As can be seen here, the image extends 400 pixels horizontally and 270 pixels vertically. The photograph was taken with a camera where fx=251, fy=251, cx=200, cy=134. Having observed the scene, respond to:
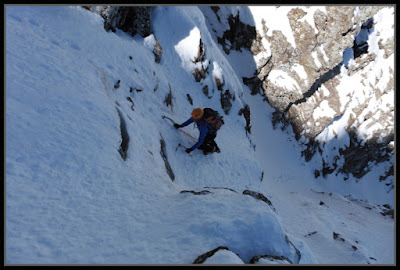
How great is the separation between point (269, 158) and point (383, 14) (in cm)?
3143

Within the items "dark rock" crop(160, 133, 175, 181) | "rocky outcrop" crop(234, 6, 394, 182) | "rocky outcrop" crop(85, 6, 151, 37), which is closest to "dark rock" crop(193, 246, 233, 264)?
"dark rock" crop(160, 133, 175, 181)

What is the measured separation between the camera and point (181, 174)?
10.9 m

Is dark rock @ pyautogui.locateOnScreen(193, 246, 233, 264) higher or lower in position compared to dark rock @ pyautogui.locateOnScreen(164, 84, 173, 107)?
lower

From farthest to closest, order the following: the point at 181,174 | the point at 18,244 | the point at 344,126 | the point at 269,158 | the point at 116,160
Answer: the point at 344,126, the point at 269,158, the point at 181,174, the point at 116,160, the point at 18,244

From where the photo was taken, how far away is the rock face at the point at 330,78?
36094 millimetres

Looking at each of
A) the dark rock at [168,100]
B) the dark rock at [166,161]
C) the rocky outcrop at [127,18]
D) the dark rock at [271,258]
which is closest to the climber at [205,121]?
the dark rock at [166,161]

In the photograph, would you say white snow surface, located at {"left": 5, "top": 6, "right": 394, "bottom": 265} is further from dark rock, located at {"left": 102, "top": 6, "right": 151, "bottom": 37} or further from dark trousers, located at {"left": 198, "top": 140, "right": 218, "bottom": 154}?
dark rock, located at {"left": 102, "top": 6, "right": 151, "bottom": 37}

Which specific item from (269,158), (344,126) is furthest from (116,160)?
(344,126)

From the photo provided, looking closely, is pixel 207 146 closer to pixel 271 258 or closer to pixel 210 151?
pixel 210 151

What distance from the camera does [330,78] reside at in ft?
133

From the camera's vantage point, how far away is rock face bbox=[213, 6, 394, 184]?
36.1 m

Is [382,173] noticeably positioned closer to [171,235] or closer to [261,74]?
[261,74]

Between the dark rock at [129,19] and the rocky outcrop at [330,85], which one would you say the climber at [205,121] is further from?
the rocky outcrop at [330,85]

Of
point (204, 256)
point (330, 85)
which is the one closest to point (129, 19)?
point (204, 256)
